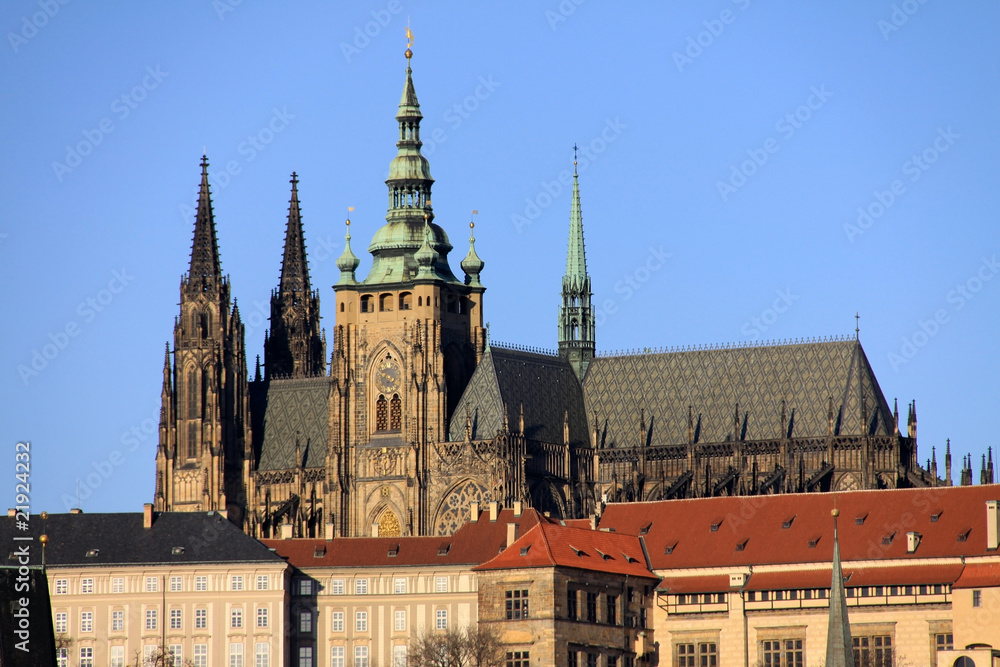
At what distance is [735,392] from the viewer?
176 metres

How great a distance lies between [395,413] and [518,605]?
3376 cm

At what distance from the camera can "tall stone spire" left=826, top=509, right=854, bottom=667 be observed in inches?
5276

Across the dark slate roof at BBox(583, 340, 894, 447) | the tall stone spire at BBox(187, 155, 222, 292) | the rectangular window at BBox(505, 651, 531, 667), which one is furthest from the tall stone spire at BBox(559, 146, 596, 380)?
the rectangular window at BBox(505, 651, 531, 667)

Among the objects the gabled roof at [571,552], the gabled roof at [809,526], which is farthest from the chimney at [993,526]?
the gabled roof at [571,552]

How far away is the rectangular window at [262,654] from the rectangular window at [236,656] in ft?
2.46

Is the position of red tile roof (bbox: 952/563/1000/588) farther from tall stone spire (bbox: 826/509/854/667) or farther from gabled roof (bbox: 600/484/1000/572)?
tall stone spire (bbox: 826/509/854/667)

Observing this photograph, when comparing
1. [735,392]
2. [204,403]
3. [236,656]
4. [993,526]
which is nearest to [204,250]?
[204,403]

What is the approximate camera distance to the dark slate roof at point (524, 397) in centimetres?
17350

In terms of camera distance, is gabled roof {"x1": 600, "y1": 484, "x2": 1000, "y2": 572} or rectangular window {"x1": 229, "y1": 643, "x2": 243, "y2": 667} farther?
rectangular window {"x1": 229, "y1": 643, "x2": 243, "y2": 667}

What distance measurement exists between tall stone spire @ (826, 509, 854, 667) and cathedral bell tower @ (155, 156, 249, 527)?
5645 centimetres

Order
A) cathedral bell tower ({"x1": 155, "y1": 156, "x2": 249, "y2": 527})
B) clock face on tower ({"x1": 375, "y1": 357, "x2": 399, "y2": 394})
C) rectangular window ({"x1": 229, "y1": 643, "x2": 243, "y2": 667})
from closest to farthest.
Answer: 1. rectangular window ({"x1": 229, "y1": 643, "x2": 243, "y2": 667})
2. clock face on tower ({"x1": 375, "y1": 357, "x2": 399, "y2": 394})
3. cathedral bell tower ({"x1": 155, "y1": 156, "x2": 249, "y2": 527})

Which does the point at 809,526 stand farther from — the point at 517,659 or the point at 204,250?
the point at 204,250

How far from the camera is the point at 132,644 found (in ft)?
494

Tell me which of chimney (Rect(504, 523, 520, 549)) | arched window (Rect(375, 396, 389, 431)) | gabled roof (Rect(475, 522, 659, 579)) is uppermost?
arched window (Rect(375, 396, 389, 431))
